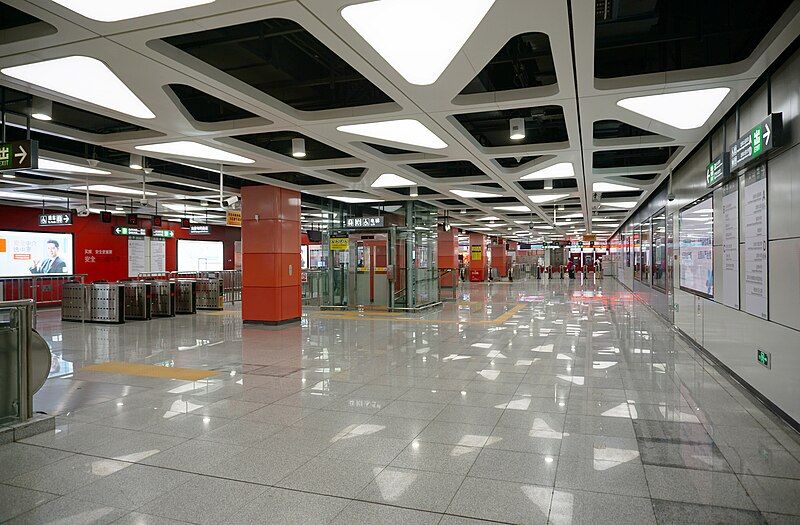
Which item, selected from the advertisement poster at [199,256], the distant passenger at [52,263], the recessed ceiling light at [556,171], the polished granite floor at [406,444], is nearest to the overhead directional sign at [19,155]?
the polished granite floor at [406,444]

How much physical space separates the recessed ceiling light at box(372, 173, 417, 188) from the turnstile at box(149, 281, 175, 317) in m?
7.00

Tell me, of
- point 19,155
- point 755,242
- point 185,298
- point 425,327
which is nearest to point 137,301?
point 185,298

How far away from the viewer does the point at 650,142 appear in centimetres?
771

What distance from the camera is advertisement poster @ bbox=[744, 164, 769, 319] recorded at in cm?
521

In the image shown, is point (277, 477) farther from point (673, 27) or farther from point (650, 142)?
point (650, 142)

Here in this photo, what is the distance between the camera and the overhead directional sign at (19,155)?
19.0 feet

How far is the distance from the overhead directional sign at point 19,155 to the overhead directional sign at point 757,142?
787cm

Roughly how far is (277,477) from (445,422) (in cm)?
179

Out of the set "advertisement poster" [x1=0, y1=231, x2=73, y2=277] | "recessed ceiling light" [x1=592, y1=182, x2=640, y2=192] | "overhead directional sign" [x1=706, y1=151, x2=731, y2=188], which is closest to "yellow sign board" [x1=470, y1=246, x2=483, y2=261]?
"recessed ceiling light" [x1=592, y1=182, x2=640, y2=192]

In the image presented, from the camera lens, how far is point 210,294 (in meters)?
16.2

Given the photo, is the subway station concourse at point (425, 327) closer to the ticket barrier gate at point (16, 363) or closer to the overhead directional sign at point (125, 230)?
the ticket barrier gate at point (16, 363)

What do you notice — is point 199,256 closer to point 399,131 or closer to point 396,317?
point 396,317

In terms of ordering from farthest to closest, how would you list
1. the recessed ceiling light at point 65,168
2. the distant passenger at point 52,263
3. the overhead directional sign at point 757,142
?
the distant passenger at point 52,263
the recessed ceiling light at point 65,168
the overhead directional sign at point 757,142

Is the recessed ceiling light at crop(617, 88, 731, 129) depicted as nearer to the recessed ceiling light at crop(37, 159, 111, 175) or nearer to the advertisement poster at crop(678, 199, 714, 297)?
the advertisement poster at crop(678, 199, 714, 297)
